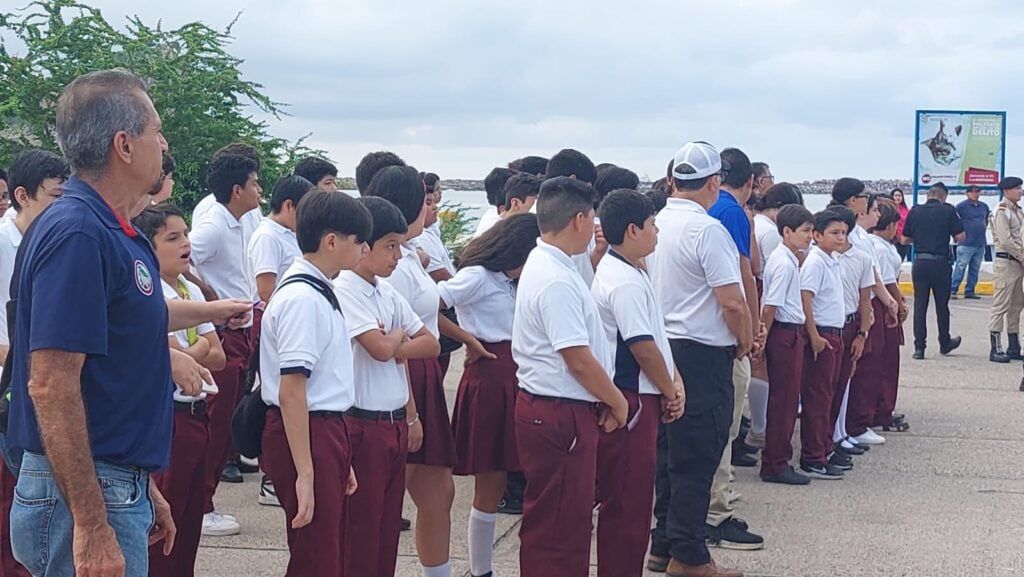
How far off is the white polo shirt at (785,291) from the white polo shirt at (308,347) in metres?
4.14

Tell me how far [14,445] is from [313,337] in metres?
1.28

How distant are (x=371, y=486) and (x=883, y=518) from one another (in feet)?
12.4

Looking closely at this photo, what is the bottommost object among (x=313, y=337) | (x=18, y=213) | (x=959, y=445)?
(x=959, y=445)

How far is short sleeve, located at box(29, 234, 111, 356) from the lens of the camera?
2762 mm

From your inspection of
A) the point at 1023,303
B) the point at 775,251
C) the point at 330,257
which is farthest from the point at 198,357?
the point at 1023,303

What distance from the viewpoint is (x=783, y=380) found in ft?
25.5

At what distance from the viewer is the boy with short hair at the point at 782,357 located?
7758mm

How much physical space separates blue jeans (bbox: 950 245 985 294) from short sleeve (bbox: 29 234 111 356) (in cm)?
1803

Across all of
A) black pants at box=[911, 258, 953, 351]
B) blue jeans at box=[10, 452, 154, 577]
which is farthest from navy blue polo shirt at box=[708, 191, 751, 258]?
black pants at box=[911, 258, 953, 351]

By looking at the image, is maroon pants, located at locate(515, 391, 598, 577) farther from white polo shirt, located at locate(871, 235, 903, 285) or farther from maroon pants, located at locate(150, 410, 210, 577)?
white polo shirt, located at locate(871, 235, 903, 285)

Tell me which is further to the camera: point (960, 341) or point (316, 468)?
point (960, 341)

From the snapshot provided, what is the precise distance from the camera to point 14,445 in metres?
2.99

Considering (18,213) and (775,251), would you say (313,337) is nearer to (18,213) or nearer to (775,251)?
(18,213)

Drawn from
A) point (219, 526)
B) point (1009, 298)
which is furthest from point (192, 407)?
point (1009, 298)
